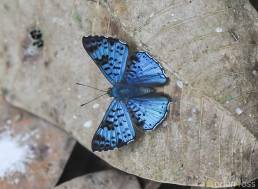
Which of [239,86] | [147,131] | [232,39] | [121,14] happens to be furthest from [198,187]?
[121,14]

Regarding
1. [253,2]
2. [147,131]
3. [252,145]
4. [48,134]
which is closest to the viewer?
[252,145]

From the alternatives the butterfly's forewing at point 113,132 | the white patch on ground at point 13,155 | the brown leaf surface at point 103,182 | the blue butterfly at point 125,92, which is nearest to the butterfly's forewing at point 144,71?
the blue butterfly at point 125,92

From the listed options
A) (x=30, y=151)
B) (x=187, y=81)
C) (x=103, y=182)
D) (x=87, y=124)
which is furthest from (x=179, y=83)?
(x=30, y=151)

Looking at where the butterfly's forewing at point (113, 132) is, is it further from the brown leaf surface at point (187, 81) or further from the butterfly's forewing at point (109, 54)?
the butterfly's forewing at point (109, 54)

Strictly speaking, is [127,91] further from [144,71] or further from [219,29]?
[219,29]

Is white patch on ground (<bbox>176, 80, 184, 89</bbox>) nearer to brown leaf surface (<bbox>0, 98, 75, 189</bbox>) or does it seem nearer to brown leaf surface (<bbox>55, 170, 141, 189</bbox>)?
brown leaf surface (<bbox>55, 170, 141, 189</bbox>)

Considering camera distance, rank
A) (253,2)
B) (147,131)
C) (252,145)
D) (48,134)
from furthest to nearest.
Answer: (48,134) → (253,2) → (147,131) → (252,145)

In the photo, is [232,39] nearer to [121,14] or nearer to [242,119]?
[242,119]
